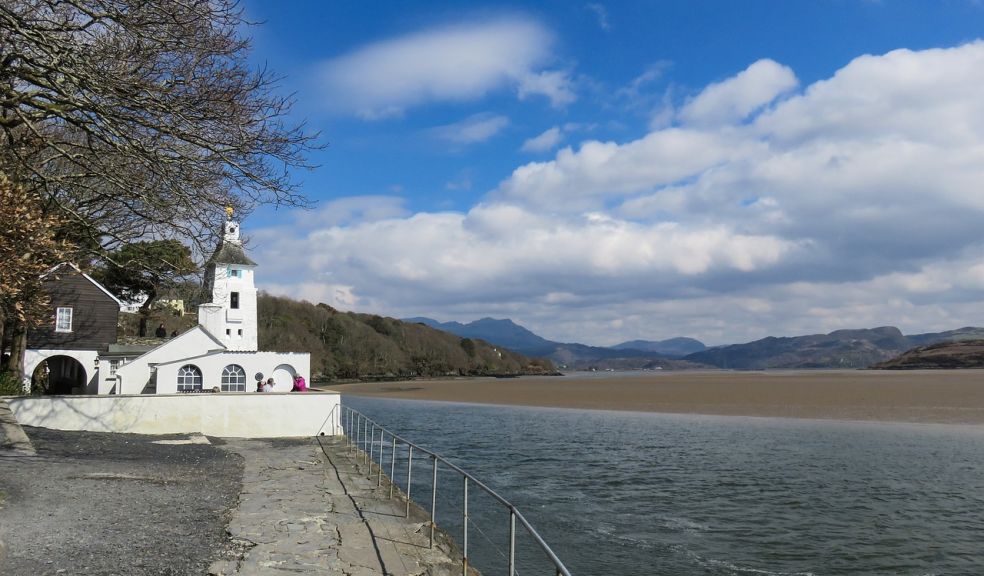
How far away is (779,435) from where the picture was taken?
78.7 feet

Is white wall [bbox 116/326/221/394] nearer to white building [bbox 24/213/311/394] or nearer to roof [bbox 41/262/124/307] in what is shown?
white building [bbox 24/213/311/394]

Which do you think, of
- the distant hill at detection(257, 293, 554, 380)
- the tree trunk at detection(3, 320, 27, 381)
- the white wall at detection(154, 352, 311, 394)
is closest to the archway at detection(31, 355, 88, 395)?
the tree trunk at detection(3, 320, 27, 381)

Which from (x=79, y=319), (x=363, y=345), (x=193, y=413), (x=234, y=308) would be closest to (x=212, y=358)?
(x=234, y=308)

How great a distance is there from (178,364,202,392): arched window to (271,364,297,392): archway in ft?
10.2

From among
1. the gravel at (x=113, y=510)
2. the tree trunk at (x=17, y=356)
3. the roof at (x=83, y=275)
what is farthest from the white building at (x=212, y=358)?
the gravel at (x=113, y=510)

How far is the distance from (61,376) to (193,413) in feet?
68.0

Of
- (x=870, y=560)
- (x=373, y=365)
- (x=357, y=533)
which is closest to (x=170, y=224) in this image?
(x=357, y=533)

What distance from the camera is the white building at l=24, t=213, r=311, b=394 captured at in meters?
25.8

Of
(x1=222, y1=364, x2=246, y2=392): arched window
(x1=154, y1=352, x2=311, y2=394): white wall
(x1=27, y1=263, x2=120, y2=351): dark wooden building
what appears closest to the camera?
(x1=154, y1=352, x2=311, y2=394): white wall

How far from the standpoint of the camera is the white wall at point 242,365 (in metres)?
24.9

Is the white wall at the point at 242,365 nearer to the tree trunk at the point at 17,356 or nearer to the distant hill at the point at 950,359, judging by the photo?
the tree trunk at the point at 17,356

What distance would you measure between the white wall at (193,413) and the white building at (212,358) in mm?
4871

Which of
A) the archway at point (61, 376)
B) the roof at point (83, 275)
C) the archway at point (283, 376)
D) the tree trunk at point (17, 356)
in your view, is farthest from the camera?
the archway at point (61, 376)

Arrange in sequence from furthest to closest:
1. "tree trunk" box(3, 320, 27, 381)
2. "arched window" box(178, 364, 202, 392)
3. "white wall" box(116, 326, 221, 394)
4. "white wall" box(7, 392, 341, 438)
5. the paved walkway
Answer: "white wall" box(116, 326, 221, 394) < "arched window" box(178, 364, 202, 392) < "tree trunk" box(3, 320, 27, 381) < "white wall" box(7, 392, 341, 438) < the paved walkway
